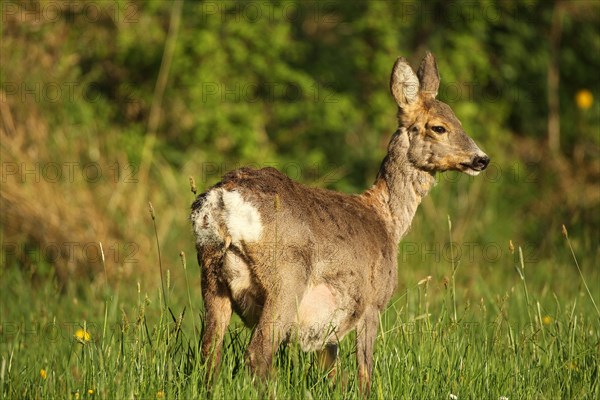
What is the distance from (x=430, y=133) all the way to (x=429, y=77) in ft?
1.57

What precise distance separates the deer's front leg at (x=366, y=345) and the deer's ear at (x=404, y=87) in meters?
1.46

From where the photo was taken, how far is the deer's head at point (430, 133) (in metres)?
6.18

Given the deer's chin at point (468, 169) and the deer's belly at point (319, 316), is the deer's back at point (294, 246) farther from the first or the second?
the deer's chin at point (468, 169)

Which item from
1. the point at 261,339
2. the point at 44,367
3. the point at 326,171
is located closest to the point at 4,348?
the point at 44,367

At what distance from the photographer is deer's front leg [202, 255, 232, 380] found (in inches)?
198


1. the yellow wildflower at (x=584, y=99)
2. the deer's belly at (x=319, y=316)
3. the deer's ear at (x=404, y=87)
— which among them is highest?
the yellow wildflower at (x=584, y=99)

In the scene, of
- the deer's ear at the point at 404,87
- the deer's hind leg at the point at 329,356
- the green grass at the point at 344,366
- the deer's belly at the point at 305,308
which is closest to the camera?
the green grass at the point at 344,366

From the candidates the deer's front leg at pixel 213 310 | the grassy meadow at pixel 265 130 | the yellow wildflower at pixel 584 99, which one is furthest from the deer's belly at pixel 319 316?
the yellow wildflower at pixel 584 99

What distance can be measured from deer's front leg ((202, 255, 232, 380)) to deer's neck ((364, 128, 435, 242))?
1423 millimetres

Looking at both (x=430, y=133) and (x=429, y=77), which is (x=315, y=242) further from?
(x=429, y=77)

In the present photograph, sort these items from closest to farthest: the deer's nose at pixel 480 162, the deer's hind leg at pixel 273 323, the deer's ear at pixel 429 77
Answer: the deer's hind leg at pixel 273 323, the deer's nose at pixel 480 162, the deer's ear at pixel 429 77

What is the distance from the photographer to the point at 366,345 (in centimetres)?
540

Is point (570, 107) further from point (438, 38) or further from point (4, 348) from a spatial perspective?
point (4, 348)

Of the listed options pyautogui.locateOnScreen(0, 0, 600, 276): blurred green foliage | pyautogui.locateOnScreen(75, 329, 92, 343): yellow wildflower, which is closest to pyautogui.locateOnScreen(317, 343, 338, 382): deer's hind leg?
pyautogui.locateOnScreen(75, 329, 92, 343): yellow wildflower
